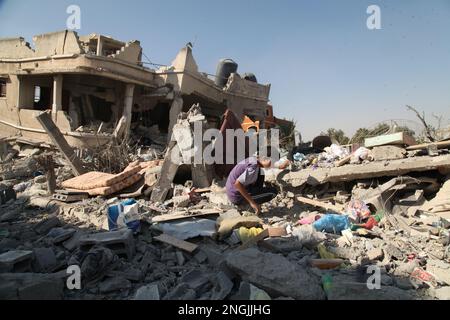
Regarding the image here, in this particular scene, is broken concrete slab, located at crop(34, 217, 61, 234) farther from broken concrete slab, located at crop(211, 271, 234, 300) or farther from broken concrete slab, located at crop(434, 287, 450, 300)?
broken concrete slab, located at crop(434, 287, 450, 300)

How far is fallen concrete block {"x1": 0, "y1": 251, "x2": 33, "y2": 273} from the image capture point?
3066mm

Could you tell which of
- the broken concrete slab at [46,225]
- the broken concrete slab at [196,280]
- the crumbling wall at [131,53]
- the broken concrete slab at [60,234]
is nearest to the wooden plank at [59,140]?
the broken concrete slab at [46,225]

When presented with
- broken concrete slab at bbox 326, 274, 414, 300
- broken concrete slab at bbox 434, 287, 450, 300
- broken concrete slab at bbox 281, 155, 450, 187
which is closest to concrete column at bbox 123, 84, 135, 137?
broken concrete slab at bbox 281, 155, 450, 187

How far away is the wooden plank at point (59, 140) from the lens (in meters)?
8.24

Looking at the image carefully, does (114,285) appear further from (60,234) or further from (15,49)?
(15,49)

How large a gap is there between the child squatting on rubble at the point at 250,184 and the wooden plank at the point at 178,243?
1.61 m

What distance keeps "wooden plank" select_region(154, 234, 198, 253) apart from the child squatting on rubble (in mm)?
1614

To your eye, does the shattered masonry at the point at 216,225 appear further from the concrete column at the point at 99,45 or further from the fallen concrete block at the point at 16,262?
the concrete column at the point at 99,45
